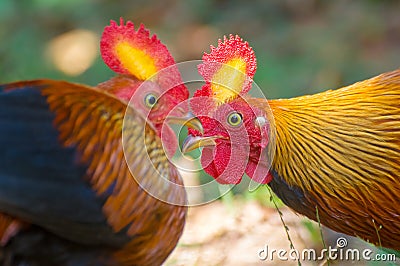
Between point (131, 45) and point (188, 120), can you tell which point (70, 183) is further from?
point (131, 45)

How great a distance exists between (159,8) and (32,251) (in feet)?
14.8

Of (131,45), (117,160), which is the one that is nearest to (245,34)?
(131,45)

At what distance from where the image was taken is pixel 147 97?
2.85 metres

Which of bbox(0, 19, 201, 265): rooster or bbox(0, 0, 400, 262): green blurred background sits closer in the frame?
bbox(0, 19, 201, 265): rooster

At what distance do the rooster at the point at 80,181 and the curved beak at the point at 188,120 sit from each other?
0.15 meters

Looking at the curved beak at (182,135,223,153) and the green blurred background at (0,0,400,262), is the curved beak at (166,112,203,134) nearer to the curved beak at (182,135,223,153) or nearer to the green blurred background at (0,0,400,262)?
the curved beak at (182,135,223,153)

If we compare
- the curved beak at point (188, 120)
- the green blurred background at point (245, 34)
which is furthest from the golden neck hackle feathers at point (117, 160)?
the green blurred background at point (245, 34)

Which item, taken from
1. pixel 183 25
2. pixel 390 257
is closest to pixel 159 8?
pixel 183 25

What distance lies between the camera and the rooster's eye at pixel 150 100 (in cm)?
285

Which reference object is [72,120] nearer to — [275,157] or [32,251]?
[32,251]

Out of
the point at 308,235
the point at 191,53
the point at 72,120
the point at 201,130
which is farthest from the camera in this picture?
the point at 191,53

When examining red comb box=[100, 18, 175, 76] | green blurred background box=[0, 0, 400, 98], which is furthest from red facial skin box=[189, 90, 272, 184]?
green blurred background box=[0, 0, 400, 98]

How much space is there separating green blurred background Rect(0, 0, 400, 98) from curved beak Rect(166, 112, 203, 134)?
2.73 metres

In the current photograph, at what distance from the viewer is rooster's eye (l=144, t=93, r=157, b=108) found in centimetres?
285
